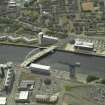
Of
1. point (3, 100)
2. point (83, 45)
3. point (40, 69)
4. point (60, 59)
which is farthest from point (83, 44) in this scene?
point (3, 100)

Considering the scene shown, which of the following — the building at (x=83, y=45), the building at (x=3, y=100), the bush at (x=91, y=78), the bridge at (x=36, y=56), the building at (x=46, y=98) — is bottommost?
the building at (x=3, y=100)

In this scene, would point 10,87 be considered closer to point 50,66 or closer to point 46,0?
point 50,66

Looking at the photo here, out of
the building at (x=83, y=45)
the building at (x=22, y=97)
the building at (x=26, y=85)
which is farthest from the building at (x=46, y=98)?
the building at (x=83, y=45)

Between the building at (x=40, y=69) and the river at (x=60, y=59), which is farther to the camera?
the river at (x=60, y=59)

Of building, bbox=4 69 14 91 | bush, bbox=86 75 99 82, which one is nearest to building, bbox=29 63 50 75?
building, bbox=4 69 14 91

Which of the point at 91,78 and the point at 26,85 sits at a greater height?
the point at 91,78

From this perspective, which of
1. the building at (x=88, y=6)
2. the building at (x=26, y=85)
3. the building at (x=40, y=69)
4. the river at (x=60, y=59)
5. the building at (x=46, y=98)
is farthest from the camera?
the building at (x=88, y=6)

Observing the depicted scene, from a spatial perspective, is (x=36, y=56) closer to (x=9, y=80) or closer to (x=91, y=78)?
(x=9, y=80)

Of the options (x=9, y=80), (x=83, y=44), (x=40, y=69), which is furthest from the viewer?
(x=83, y=44)

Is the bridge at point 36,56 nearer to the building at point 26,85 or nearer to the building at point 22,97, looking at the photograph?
the building at point 26,85
